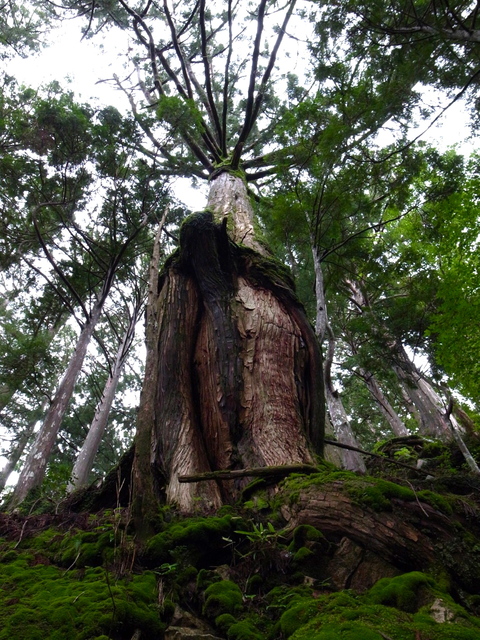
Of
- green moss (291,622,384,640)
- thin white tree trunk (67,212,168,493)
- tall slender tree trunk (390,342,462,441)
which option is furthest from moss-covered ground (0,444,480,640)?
tall slender tree trunk (390,342,462,441)

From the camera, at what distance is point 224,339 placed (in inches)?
163

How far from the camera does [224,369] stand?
3963mm

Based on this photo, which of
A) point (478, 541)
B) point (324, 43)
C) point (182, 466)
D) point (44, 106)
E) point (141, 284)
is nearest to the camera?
point (478, 541)

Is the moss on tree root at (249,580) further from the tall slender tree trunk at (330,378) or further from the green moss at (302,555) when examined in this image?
the tall slender tree trunk at (330,378)

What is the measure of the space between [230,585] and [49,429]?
6.86m

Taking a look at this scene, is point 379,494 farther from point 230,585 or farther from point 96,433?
point 96,433

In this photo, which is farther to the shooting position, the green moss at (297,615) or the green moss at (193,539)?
the green moss at (193,539)

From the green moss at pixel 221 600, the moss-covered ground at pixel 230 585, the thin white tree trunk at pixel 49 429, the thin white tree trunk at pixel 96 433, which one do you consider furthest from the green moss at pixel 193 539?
the thin white tree trunk at pixel 96 433

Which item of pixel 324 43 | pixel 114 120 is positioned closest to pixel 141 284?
pixel 114 120

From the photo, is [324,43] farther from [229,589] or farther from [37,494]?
[37,494]

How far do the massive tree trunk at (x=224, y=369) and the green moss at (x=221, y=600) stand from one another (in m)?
1.02

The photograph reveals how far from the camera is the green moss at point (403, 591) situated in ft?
5.95

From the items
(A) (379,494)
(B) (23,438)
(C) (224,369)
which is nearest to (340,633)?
(A) (379,494)

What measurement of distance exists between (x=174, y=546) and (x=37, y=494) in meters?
4.79
